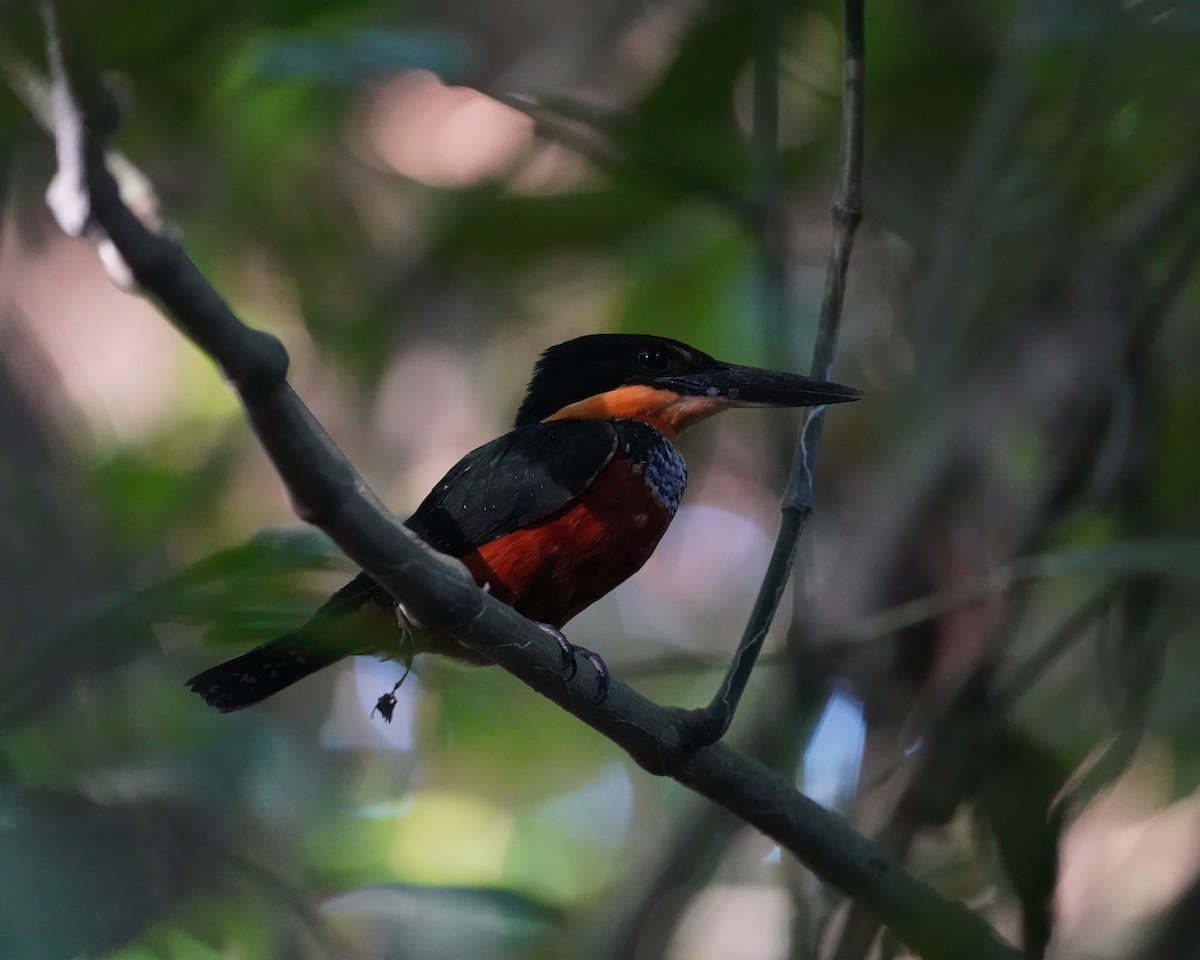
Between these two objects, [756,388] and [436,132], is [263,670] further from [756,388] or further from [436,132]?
[436,132]

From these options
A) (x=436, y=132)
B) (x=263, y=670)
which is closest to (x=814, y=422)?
(x=263, y=670)

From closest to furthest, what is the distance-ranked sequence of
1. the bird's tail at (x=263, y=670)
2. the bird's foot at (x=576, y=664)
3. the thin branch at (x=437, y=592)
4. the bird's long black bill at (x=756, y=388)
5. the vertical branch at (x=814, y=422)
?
the thin branch at (x=437, y=592), the bird's foot at (x=576, y=664), the vertical branch at (x=814, y=422), the bird's tail at (x=263, y=670), the bird's long black bill at (x=756, y=388)

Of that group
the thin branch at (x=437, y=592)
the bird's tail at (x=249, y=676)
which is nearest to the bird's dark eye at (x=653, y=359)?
the bird's tail at (x=249, y=676)

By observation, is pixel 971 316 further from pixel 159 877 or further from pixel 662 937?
pixel 159 877

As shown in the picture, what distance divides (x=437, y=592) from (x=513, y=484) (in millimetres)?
1186

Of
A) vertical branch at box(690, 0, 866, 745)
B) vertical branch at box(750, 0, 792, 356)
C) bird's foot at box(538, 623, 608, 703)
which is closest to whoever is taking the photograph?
bird's foot at box(538, 623, 608, 703)

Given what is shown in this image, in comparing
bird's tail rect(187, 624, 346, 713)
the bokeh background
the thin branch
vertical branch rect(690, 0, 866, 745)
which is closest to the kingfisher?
bird's tail rect(187, 624, 346, 713)

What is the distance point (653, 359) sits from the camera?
3543 mm

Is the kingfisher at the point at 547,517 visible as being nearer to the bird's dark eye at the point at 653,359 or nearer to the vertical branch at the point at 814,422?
the bird's dark eye at the point at 653,359

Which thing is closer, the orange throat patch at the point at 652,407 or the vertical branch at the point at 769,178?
the vertical branch at the point at 769,178

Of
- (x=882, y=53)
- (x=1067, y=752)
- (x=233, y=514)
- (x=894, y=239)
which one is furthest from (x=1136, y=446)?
(x=233, y=514)

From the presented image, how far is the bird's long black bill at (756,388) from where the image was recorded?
115 inches

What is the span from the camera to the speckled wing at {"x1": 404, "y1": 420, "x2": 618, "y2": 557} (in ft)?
9.91

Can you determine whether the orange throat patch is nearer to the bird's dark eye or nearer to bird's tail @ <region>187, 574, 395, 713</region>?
the bird's dark eye
